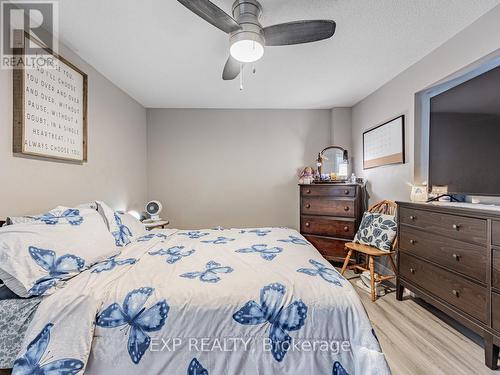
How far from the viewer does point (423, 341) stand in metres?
1.70

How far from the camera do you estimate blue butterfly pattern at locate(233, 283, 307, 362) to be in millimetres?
1063

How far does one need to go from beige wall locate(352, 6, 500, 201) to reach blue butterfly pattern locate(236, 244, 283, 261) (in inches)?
69.9

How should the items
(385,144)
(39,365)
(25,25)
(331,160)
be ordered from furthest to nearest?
(331,160), (385,144), (25,25), (39,365)

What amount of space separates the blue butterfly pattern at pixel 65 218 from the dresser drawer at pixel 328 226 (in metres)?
2.66

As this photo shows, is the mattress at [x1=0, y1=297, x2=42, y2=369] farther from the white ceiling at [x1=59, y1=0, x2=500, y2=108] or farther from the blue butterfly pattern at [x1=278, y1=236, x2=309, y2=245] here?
the white ceiling at [x1=59, y1=0, x2=500, y2=108]

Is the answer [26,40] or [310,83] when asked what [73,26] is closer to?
[26,40]

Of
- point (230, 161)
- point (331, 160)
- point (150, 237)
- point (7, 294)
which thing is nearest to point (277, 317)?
point (7, 294)

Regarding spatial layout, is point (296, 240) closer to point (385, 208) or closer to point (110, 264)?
point (110, 264)

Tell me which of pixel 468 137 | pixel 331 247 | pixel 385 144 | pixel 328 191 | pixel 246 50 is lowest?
pixel 331 247

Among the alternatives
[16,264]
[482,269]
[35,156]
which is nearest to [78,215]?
[16,264]

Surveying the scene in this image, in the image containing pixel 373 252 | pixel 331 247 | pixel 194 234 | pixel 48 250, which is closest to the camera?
pixel 48 250

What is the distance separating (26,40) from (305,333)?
2.56m

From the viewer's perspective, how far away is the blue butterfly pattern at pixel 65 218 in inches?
55.4

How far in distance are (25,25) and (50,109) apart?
1.87ft
